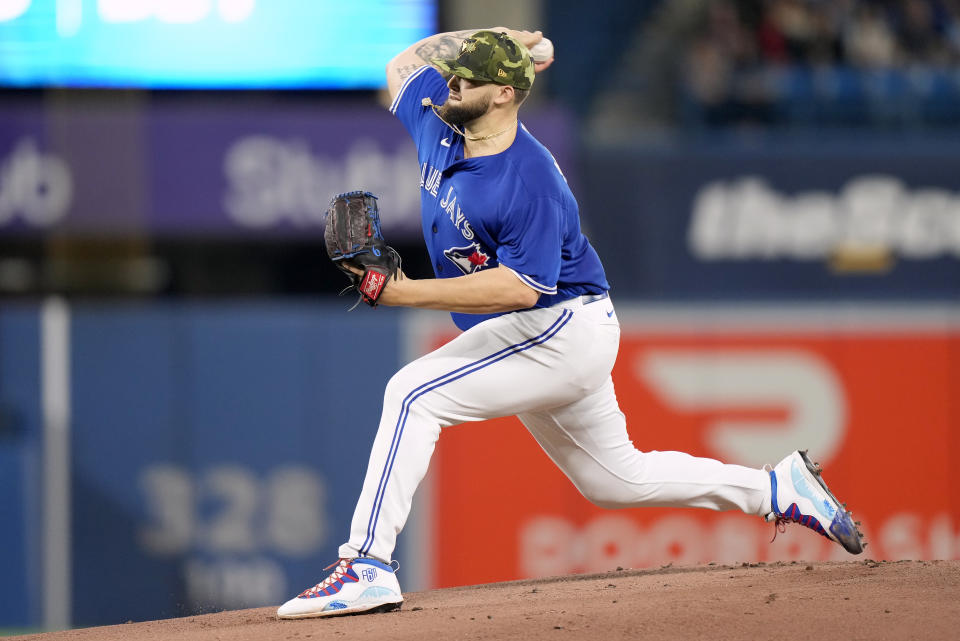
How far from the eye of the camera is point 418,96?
421 cm

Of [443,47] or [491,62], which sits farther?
[443,47]

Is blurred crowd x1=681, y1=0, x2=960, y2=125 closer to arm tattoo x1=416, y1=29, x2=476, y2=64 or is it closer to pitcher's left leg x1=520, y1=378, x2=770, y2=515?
arm tattoo x1=416, y1=29, x2=476, y2=64

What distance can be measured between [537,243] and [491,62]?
1.71ft

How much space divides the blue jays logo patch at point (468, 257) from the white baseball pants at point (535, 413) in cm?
17

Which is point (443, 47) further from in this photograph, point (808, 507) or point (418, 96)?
point (808, 507)

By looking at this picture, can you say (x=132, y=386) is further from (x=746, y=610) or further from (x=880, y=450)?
(x=746, y=610)

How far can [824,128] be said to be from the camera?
831 centimetres

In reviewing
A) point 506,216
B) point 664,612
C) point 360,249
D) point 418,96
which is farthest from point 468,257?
point 664,612

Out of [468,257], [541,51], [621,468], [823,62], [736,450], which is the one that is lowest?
[736,450]

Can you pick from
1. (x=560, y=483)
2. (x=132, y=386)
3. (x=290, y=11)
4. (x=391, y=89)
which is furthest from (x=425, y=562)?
(x=391, y=89)

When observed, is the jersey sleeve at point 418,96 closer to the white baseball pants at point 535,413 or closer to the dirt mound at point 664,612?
the white baseball pants at point 535,413

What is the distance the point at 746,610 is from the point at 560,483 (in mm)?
3999

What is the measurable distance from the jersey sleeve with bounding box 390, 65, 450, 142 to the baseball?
11.9 inches

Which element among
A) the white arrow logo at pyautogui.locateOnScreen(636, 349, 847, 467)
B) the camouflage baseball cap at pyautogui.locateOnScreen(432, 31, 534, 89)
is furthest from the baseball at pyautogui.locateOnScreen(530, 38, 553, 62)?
the white arrow logo at pyautogui.locateOnScreen(636, 349, 847, 467)
